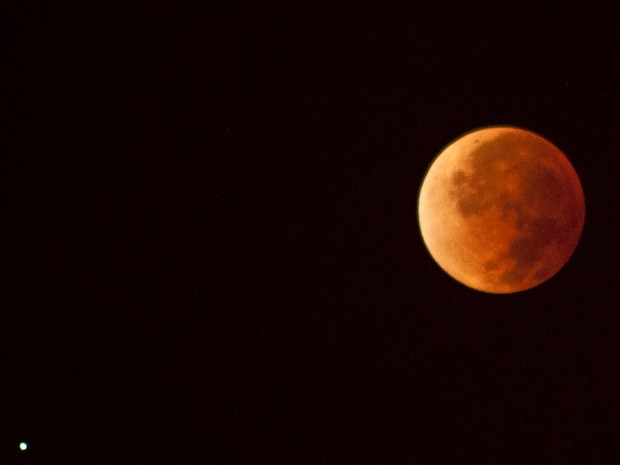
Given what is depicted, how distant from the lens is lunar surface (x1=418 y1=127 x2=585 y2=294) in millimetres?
7754

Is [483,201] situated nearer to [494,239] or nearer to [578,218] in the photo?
[494,239]

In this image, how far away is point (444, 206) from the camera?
8.34 metres

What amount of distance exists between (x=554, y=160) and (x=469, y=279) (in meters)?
1.68

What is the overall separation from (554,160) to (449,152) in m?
1.25

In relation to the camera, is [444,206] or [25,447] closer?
[444,206]

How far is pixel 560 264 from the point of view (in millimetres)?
8242

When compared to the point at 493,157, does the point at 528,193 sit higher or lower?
lower

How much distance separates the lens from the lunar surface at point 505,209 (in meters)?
7.75

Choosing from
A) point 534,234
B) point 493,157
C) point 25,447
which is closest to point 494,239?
point 534,234

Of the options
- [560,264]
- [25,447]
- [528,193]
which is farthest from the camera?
[25,447]

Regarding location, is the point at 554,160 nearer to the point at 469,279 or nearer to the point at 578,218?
the point at 578,218

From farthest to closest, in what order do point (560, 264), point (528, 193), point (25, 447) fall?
point (25, 447) → point (560, 264) → point (528, 193)

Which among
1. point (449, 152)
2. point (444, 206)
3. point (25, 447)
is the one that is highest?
point (449, 152)

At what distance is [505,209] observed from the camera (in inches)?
305
